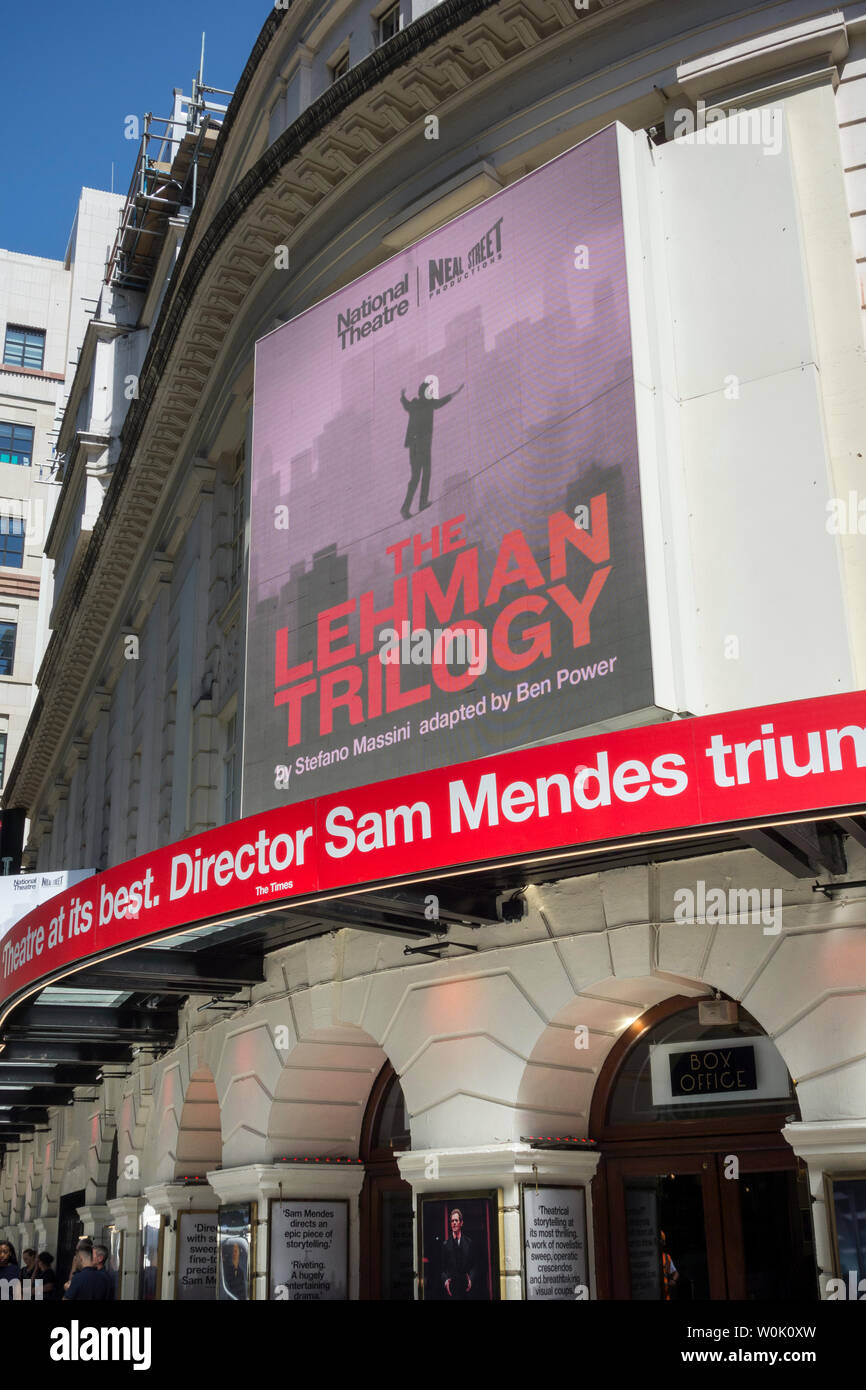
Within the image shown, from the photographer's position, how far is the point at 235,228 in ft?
62.6

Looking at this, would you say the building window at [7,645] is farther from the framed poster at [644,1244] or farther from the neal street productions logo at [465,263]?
the framed poster at [644,1244]

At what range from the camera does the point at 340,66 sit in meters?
19.6

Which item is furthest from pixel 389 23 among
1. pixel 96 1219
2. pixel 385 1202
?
pixel 96 1219

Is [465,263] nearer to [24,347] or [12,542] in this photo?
[12,542]

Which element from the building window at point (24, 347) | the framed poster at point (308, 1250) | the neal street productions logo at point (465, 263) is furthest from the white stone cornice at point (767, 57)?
the building window at point (24, 347)

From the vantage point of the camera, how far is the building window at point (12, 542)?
53.3 metres

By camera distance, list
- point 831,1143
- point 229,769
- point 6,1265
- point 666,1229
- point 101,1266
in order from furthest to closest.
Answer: point 229,769 < point 6,1265 < point 101,1266 < point 666,1229 < point 831,1143

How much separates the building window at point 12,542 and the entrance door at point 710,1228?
4592 centimetres

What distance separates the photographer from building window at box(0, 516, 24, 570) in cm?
5334

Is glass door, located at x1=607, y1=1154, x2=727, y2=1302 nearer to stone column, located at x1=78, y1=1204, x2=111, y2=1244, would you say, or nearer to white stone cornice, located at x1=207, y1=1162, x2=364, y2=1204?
white stone cornice, located at x1=207, y1=1162, x2=364, y2=1204

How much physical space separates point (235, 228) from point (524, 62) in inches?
211

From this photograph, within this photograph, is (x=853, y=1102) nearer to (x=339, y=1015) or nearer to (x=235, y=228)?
(x=339, y=1015)

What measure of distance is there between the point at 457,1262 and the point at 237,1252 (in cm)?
369

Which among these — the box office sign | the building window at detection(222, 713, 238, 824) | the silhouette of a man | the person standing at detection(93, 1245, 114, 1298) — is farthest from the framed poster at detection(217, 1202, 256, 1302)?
the silhouette of a man
